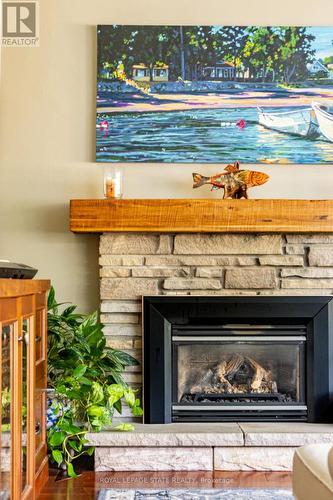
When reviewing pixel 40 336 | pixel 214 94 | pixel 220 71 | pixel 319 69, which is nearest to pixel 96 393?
pixel 40 336

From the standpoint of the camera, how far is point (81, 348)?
341 centimetres

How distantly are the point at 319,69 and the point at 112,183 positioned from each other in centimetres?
130

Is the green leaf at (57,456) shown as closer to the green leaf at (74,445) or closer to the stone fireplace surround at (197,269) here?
the green leaf at (74,445)

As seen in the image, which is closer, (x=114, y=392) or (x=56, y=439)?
(x=56, y=439)

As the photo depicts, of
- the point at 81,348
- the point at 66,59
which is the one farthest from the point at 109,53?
the point at 81,348

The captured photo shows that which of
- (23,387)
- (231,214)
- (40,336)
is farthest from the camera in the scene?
(231,214)

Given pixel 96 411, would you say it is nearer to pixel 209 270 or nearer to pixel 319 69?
pixel 209 270

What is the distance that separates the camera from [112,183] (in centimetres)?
361

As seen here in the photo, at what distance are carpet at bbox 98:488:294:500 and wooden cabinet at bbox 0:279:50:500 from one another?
348 millimetres

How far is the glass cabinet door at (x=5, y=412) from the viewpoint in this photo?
2.04 metres

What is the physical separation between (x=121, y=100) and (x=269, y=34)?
0.89m

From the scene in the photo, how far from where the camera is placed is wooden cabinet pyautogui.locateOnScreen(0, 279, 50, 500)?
6.91 feet

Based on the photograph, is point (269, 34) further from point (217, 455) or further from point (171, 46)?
point (217, 455)

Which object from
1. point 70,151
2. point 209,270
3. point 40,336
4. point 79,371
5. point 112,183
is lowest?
point 79,371
